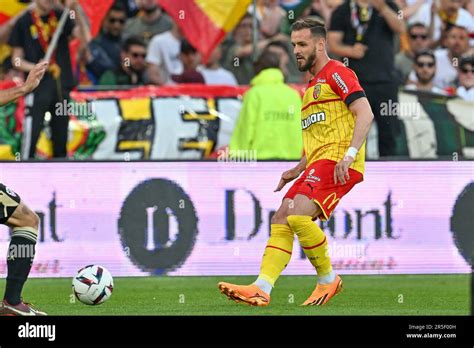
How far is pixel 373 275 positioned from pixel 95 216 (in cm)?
310

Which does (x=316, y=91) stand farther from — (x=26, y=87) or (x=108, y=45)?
(x=108, y=45)

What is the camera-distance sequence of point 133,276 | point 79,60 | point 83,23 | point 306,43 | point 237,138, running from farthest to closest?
point 79,60
point 83,23
point 237,138
point 133,276
point 306,43

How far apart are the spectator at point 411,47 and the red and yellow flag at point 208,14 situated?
2.76 meters

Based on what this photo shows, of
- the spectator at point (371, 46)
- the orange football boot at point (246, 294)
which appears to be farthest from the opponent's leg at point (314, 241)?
the spectator at point (371, 46)

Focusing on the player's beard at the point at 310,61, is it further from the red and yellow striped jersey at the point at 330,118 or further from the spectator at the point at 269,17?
the spectator at the point at 269,17

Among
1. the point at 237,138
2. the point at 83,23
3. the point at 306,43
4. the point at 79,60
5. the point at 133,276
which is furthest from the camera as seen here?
the point at 79,60

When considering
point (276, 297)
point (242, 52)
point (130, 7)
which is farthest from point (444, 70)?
point (276, 297)

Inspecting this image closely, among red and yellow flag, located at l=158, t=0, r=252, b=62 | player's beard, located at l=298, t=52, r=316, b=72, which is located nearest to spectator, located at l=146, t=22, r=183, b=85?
red and yellow flag, located at l=158, t=0, r=252, b=62

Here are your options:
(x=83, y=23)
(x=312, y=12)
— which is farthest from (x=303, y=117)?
(x=312, y=12)

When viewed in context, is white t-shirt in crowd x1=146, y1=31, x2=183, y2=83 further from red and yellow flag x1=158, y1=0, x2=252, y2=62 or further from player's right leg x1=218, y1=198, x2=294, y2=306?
player's right leg x1=218, y1=198, x2=294, y2=306

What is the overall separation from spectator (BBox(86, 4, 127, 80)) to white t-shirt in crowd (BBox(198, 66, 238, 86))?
128 cm

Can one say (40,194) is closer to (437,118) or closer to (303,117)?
(303,117)

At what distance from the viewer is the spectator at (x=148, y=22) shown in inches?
776

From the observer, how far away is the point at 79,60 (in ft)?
62.8
